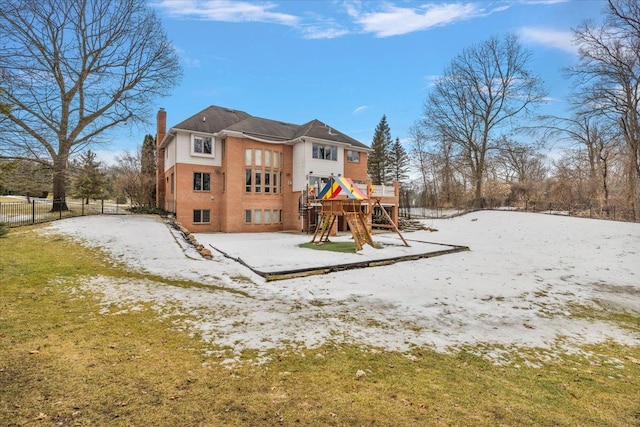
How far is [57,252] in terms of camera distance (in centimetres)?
979

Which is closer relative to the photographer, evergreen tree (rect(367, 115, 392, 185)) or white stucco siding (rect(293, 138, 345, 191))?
white stucco siding (rect(293, 138, 345, 191))

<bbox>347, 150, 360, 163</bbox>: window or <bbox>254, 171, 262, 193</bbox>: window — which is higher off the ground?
<bbox>347, 150, 360, 163</bbox>: window

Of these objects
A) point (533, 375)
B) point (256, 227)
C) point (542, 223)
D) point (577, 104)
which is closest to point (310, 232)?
point (256, 227)

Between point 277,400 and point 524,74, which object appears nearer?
point 277,400

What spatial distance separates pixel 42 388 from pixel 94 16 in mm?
26410

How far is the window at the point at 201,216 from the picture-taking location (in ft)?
75.2

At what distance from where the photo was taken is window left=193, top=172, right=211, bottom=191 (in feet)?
75.2

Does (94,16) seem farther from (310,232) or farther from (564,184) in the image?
(564,184)

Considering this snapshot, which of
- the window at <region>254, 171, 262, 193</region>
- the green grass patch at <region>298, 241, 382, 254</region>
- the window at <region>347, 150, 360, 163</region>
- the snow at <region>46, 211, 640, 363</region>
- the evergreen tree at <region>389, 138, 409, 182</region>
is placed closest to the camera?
the snow at <region>46, 211, 640, 363</region>

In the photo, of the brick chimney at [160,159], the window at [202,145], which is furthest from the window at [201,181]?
the brick chimney at [160,159]

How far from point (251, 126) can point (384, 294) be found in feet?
66.8

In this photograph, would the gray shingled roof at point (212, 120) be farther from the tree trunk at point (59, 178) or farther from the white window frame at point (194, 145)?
the tree trunk at point (59, 178)

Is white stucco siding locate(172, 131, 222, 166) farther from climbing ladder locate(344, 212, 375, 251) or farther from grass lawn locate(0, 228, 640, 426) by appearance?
grass lawn locate(0, 228, 640, 426)

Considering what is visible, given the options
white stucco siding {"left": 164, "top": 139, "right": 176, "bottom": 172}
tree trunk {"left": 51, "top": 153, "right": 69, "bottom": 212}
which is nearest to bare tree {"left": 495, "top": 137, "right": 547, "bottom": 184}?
white stucco siding {"left": 164, "top": 139, "right": 176, "bottom": 172}
